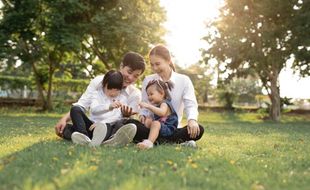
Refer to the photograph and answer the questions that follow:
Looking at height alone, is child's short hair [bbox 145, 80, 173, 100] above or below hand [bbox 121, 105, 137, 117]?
above

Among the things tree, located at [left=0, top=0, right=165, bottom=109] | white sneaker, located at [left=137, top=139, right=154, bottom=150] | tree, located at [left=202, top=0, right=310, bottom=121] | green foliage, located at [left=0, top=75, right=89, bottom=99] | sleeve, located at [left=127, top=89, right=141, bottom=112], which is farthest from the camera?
green foliage, located at [left=0, top=75, right=89, bottom=99]

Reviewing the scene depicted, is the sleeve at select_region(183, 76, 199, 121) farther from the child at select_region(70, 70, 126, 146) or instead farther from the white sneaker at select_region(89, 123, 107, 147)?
the white sneaker at select_region(89, 123, 107, 147)

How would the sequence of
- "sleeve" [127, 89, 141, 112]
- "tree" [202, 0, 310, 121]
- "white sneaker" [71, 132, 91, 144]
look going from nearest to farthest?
"white sneaker" [71, 132, 91, 144], "sleeve" [127, 89, 141, 112], "tree" [202, 0, 310, 121]

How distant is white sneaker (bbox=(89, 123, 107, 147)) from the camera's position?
6.10 meters

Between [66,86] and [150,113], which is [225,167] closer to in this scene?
[150,113]

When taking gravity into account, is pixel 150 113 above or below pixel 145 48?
below

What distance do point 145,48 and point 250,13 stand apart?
7894 mm

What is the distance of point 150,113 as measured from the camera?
6.93 meters

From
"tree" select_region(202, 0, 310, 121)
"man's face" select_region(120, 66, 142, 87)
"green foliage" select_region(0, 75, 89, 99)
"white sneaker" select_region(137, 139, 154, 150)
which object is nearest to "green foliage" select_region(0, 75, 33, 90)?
"green foliage" select_region(0, 75, 89, 99)

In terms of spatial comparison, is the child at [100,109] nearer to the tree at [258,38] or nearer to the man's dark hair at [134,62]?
the man's dark hair at [134,62]

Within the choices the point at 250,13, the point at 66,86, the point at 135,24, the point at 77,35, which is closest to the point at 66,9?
the point at 77,35

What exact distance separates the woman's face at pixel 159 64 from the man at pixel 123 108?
19 centimetres

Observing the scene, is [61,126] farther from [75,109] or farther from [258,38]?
[258,38]

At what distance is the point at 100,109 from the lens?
22.2 feet
